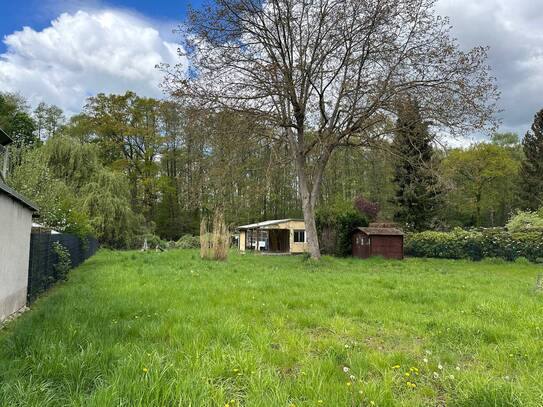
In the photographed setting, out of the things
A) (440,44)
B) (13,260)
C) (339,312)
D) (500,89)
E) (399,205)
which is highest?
(440,44)

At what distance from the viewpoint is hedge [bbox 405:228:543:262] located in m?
19.6

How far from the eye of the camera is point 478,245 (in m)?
21.2

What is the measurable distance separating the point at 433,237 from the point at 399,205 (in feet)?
18.2

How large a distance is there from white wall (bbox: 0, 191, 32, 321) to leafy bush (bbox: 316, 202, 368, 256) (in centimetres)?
1893

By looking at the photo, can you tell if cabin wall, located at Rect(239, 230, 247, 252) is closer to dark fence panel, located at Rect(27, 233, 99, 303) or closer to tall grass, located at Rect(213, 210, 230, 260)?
tall grass, located at Rect(213, 210, 230, 260)

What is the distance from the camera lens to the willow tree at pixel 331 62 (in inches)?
602

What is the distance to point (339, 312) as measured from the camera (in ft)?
20.3

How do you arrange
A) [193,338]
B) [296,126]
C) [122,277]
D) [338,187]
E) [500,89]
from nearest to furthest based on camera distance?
[193,338] → [122,277] → [500,89] → [296,126] → [338,187]

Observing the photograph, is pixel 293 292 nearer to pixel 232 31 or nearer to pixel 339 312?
pixel 339 312

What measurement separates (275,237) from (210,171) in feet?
65.6

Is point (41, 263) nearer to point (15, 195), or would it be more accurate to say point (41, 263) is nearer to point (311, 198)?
point (15, 195)

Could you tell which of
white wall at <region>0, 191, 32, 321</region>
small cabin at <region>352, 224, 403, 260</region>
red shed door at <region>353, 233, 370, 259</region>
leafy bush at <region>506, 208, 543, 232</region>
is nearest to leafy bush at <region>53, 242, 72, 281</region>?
white wall at <region>0, 191, 32, 321</region>

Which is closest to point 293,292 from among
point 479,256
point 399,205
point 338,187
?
point 479,256

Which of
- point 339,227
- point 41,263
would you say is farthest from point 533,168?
point 41,263
